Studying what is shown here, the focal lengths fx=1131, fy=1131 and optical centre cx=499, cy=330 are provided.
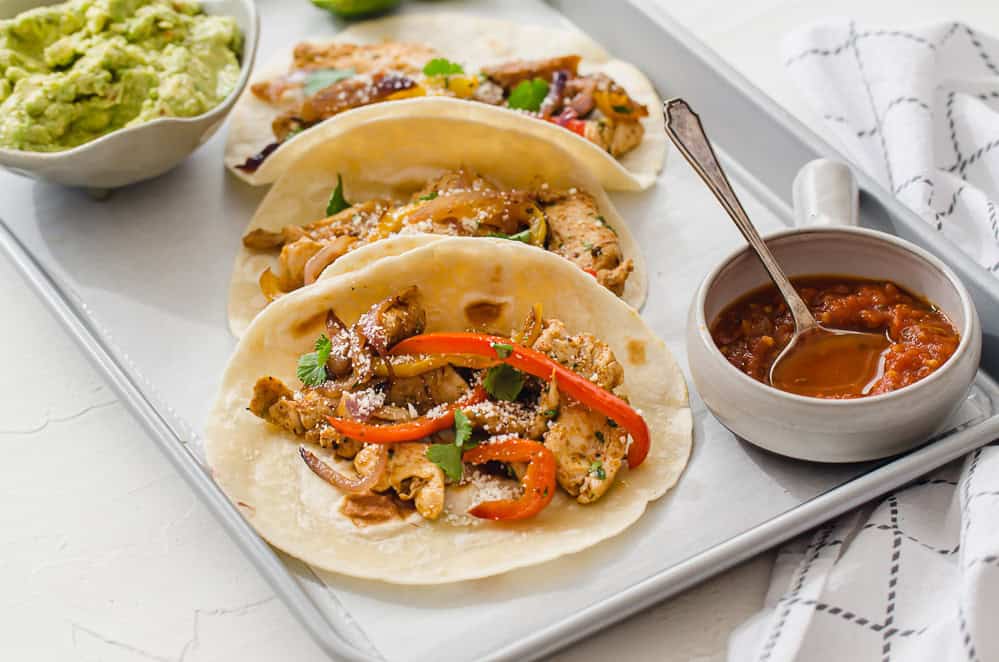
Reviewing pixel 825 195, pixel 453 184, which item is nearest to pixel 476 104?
pixel 453 184

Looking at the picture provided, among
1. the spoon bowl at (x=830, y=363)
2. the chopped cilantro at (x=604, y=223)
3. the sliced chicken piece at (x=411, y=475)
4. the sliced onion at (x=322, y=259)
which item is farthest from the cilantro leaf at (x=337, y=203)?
the spoon bowl at (x=830, y=363)

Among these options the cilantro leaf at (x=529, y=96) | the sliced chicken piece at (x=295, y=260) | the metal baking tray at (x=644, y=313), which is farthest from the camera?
the cilantro leaf at (x=529, y=96)

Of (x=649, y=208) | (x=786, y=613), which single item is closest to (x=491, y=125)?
(x=649, y=208)

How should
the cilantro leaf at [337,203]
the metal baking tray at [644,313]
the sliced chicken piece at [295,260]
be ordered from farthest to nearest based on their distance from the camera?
1. the cilantro leaf at [337,203]
2. the sliced chicken piece at [295,260]
3. the metal baking tray at [644,313]

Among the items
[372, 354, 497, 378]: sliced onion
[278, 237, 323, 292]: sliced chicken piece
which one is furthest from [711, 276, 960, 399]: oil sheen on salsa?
[278, 237, 323, 292]: sliced chicken piece

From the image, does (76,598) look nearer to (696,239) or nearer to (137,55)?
(137,55)

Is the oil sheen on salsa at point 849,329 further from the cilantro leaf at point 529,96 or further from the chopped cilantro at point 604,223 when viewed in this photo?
the cilantro leaf at point 529,96
